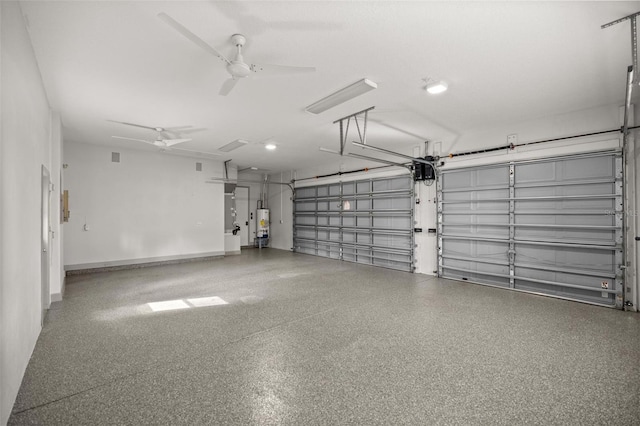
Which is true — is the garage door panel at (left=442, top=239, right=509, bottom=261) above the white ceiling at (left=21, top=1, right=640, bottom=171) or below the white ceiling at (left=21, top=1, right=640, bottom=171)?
below

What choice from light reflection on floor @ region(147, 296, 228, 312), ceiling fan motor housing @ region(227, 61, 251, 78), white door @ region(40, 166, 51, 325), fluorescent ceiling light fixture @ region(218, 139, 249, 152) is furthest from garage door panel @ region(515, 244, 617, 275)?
white door @ region(40, 166, 51, 325)

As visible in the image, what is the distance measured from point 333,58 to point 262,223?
9505mm

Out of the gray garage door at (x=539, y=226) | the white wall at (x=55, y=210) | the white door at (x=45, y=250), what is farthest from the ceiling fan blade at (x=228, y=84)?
the gray garage door at (x=539, y=226)

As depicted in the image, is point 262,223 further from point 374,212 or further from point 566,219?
point 566,219

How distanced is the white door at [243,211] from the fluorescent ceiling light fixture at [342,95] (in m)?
7.95

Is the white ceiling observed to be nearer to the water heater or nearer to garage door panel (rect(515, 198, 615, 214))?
garage door panel (rect(515, 198, 615, 214))

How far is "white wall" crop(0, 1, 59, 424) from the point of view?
2045mm

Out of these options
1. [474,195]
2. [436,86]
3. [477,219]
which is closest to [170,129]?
[436,86]

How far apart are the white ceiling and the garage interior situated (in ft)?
0.10

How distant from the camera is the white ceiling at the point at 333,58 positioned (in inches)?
102

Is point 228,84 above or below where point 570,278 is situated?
above

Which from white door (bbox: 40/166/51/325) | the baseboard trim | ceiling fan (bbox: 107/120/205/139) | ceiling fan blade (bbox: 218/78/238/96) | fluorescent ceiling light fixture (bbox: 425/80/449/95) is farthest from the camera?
the baseboard trim

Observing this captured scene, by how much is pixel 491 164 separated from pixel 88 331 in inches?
278

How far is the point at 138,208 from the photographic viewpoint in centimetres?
812
